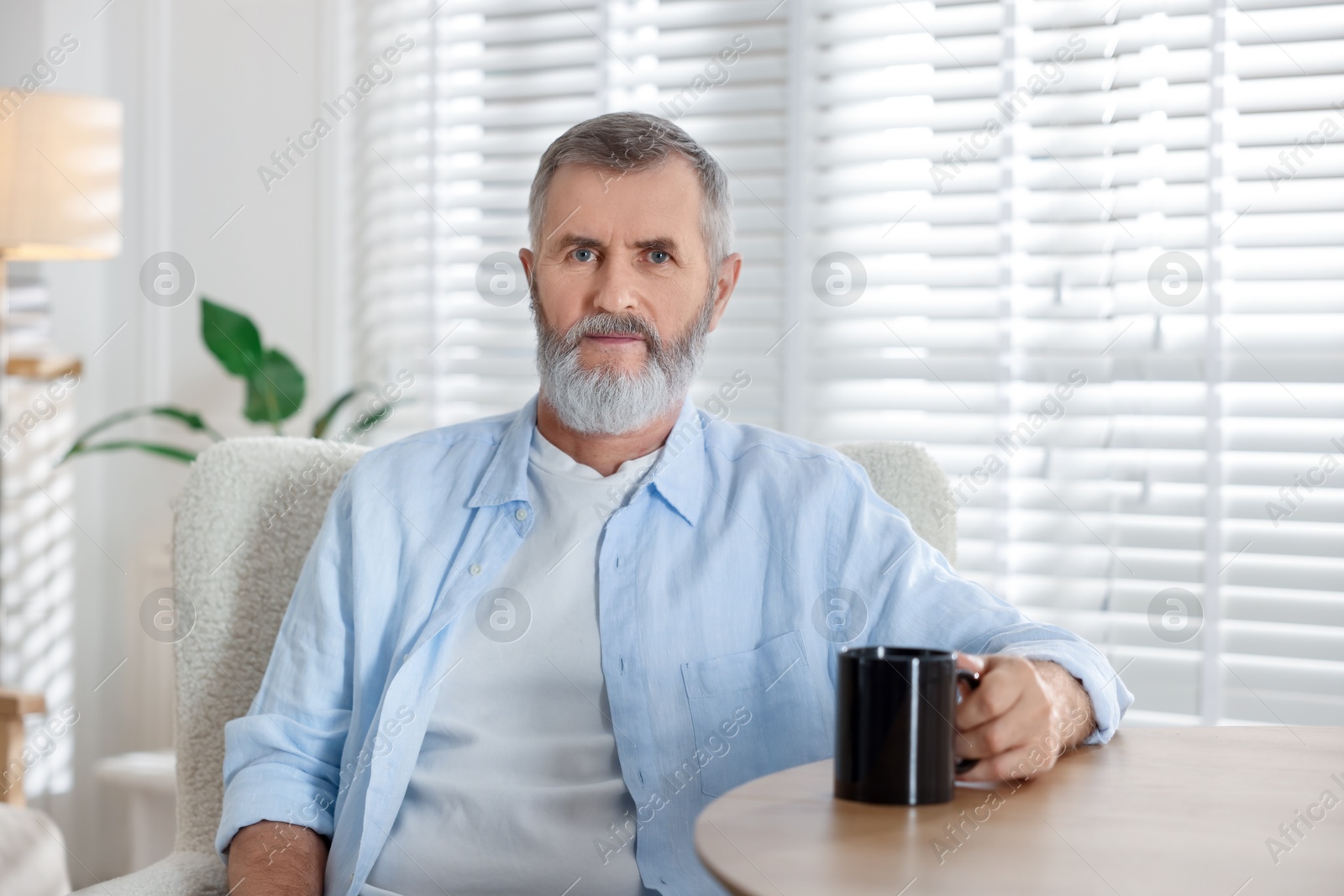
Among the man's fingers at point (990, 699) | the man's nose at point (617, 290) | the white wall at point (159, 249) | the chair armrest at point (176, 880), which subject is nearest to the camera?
the man's fingers at point (990, 699)

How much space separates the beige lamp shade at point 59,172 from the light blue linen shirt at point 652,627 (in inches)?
57.0

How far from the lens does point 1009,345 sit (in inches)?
84.0

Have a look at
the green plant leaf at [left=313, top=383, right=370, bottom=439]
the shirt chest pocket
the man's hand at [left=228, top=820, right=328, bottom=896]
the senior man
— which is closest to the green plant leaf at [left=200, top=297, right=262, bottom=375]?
the green plant leaf at [left=313, top=383, right=370, bottom=439]

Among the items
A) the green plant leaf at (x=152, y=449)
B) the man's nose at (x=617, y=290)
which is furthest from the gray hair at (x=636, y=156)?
the green plant leaf at (x=152, y=449)

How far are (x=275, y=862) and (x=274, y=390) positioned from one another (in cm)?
143

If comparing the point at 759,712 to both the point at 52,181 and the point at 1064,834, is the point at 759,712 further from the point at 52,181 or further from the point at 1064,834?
the point at 52,181

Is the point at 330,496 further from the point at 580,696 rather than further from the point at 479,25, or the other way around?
the point at 479,25

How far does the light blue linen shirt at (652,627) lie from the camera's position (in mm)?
1215

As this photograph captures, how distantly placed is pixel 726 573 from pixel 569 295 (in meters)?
0.39

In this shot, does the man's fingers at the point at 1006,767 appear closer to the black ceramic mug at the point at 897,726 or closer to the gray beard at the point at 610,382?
the black ceramic mug at the point at 897,726

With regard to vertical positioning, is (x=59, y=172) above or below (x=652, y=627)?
above

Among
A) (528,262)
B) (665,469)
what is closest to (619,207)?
(528,262)

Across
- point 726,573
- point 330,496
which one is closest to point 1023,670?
point 726,573

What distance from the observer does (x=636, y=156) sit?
138 centimetres
